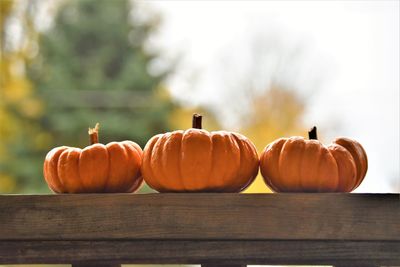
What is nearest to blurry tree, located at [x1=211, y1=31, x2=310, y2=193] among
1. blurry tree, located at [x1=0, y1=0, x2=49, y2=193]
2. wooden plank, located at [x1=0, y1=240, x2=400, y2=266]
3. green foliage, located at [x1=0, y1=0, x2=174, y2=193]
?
green foliage, located at [x1=0, y1=0, x2=174, y2=193]

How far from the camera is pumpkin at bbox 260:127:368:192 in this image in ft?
3.56

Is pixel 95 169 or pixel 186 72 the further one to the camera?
pixel 186 72

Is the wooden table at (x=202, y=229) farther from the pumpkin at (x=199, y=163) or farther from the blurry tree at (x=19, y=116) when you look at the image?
the blurry tree at (x=19, y=116)

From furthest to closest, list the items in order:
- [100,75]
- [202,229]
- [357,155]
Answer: [100,75] < [357,155] < [202,229]

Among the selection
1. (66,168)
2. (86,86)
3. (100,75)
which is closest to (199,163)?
(66,168)

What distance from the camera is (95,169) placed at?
113 centimetres

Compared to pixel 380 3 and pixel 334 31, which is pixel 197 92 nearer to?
pixel 334 31

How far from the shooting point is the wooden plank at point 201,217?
101cm

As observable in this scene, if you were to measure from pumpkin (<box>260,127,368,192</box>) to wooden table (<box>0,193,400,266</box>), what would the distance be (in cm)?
7

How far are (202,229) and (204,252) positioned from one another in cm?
3

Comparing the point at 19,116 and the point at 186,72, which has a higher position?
the point at 186,72

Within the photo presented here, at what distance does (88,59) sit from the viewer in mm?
11258

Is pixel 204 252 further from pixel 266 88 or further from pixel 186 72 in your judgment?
pixel 186 72

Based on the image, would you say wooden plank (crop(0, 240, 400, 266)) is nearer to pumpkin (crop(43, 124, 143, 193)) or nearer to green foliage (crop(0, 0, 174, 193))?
pumpkin (crop(43, 124, 143, 193))
